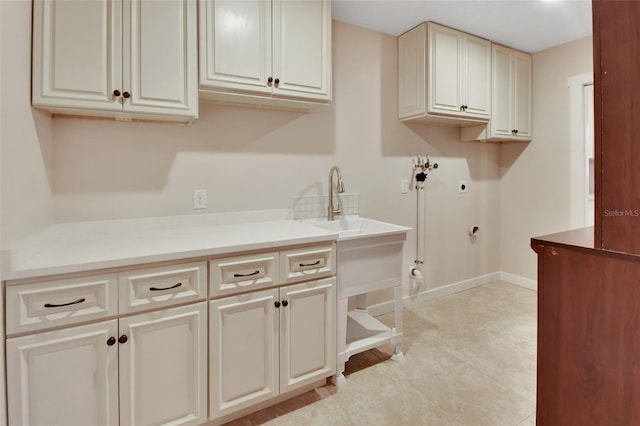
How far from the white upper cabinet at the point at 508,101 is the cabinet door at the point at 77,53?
2.95m

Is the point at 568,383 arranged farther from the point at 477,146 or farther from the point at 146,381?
the point at 477,146

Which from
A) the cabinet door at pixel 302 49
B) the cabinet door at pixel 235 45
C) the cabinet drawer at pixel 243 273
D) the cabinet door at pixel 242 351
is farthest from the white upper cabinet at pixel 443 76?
the cabinet door at pixel 242 351

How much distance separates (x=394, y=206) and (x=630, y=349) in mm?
2028

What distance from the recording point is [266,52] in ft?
6.37

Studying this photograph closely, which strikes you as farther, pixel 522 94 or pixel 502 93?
pixel 522 94

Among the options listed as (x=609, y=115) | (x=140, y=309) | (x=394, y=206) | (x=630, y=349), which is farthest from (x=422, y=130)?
(x=140, y=309)

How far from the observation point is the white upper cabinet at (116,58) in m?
1.48

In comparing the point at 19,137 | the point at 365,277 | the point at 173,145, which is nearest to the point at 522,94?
the point at 365,277

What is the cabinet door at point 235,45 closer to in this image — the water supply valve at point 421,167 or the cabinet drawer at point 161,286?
the cabinet drawer at point 161,286

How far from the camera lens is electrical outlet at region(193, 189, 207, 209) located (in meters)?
2.09

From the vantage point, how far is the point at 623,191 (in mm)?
956

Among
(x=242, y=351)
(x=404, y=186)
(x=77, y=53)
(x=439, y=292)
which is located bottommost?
(x=439, y=292)

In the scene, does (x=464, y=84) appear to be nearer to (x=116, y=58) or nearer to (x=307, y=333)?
(x=307, y=333)

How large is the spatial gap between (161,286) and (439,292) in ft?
8.78
